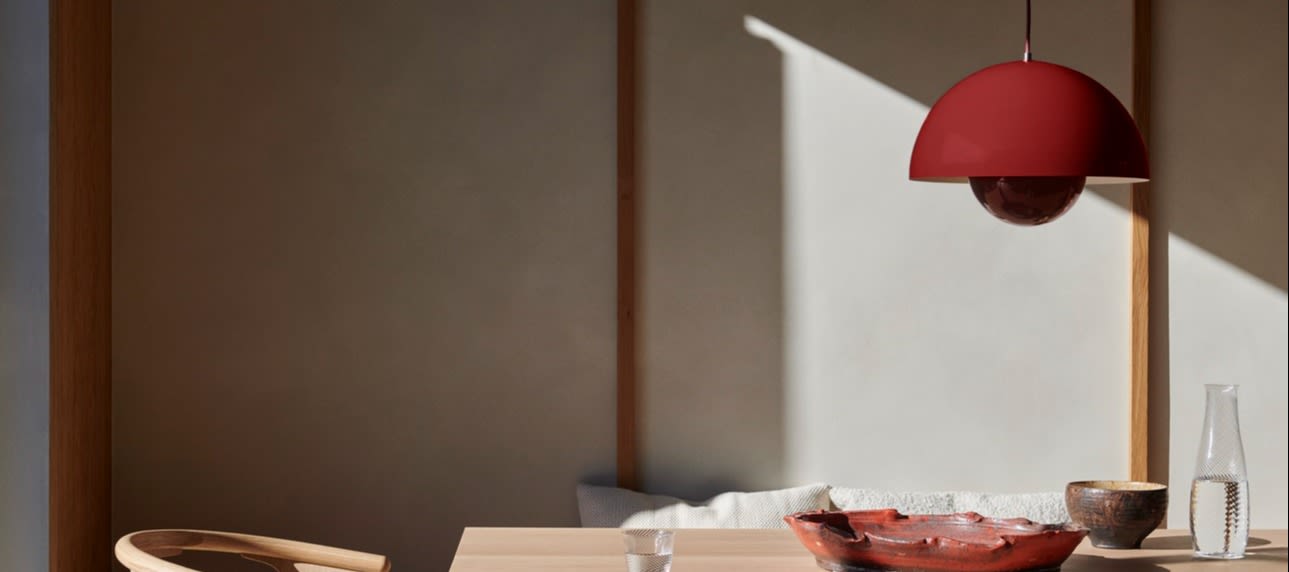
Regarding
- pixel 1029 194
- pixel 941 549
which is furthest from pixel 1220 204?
pixel 941 549

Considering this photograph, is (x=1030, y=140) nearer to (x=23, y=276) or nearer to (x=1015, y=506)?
(x=1015, y=506)

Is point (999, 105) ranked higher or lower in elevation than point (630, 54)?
lower

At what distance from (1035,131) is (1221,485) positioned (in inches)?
31.6

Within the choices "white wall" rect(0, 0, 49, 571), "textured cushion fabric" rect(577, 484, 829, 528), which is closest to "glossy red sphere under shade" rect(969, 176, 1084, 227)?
"textured cushion fabric" rect(577, 484, 829, 528)

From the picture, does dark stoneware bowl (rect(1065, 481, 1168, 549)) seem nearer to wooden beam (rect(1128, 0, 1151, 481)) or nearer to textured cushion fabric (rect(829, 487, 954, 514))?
textured cushion fabric (rect(829, 487, 954, 514))

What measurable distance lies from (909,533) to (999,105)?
0.81 metres

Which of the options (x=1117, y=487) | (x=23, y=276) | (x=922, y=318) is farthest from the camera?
(x=922, y=318)

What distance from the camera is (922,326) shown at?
3.77m

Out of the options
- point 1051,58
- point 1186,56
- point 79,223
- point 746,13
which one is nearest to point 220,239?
point 79,223

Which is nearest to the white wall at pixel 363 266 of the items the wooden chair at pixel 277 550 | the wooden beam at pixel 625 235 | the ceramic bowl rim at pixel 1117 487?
the wooden beam at pixel 625 235

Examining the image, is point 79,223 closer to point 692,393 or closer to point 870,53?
point 692,393

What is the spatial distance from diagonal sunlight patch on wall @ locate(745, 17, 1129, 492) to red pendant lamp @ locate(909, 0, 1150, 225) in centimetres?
156

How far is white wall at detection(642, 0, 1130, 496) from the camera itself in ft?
12.2

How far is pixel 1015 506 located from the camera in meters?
3.60
